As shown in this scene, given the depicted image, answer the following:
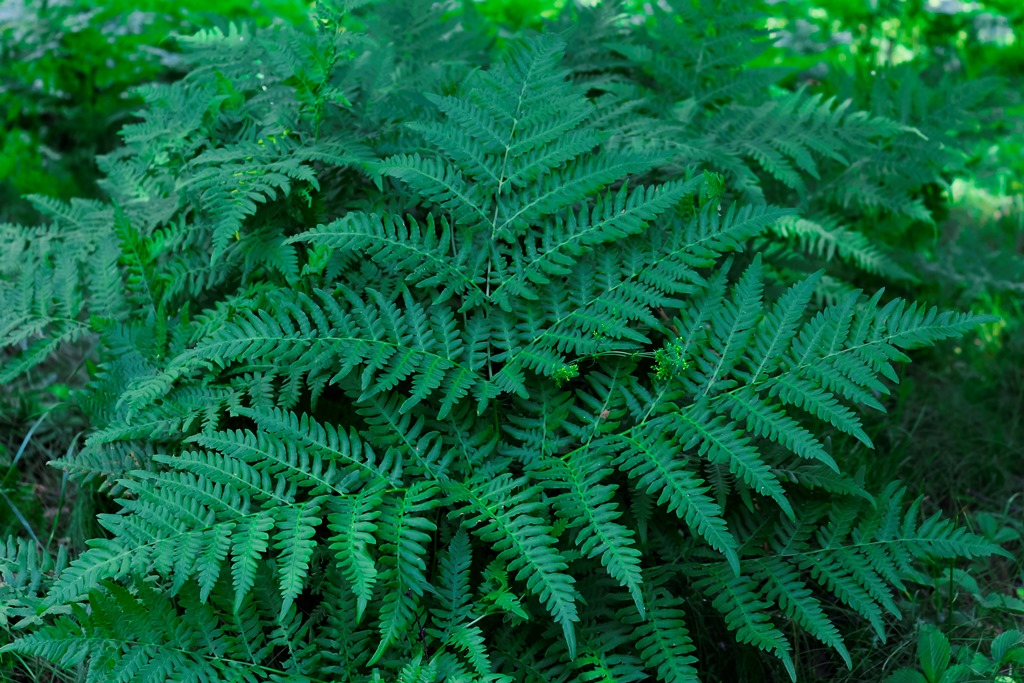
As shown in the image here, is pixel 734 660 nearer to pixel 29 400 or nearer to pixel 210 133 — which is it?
pixel 210 133

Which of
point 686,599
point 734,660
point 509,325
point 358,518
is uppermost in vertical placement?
point 509,325

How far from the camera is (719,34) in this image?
10.5 ft

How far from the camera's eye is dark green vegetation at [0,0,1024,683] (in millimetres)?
1891

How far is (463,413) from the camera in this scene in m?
2.20

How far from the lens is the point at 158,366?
94.6 inches

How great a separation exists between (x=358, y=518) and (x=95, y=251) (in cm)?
146

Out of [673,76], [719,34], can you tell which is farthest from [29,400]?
[719,34]

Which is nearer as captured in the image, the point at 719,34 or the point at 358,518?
the point at 358,518

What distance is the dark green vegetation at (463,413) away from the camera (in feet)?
6.20

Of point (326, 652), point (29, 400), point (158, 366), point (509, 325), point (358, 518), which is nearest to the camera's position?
point (358, 518)

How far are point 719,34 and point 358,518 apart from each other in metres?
2.28

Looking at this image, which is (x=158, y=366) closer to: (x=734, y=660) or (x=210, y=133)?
(x=210, y=133)

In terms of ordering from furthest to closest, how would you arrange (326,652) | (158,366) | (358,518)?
(158,366), (326,652), (358,518)

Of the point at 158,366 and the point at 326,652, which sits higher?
the point at 158,366
